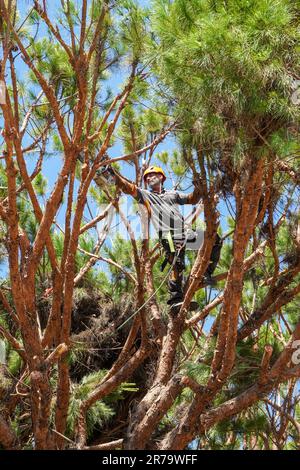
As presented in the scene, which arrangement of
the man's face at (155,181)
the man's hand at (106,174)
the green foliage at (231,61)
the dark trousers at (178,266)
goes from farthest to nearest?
the man's face at (155,181) → the dark trousers at (178,266) → the man's hand at (106,174) → the green foliage at (231,61)

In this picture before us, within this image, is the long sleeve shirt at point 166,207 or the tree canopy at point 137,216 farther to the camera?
the long sleeve shirt at point 166,207

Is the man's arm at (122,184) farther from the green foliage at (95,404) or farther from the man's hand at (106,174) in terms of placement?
the green foliage at (95,404)

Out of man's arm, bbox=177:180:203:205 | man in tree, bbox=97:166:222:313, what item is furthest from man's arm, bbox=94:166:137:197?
man's arm, bbox=177:180:203:205

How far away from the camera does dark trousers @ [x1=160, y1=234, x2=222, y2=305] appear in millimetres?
4211

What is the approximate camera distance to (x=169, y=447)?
3.68m

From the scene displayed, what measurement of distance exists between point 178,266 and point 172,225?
0.87 feet

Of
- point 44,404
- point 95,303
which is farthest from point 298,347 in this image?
point 95,303

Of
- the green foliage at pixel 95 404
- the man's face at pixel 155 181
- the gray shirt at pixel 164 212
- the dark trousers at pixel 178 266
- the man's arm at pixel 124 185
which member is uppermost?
the man's face at pixel 155 181

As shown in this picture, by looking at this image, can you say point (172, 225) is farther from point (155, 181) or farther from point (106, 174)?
point (106, 174)

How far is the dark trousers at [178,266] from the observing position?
421cm

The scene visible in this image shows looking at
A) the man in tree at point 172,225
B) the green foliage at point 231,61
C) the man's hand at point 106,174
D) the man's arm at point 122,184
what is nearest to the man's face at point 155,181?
the man in tree at point 172,225

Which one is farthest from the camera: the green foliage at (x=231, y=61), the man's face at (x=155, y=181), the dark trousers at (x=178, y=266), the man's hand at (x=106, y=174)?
the man's face at (x=155, y=181)

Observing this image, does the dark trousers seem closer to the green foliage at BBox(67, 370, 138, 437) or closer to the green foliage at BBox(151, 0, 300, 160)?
the green foliage at BBox(67, 370, 138, 437)

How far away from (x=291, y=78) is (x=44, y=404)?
6.22 ft
